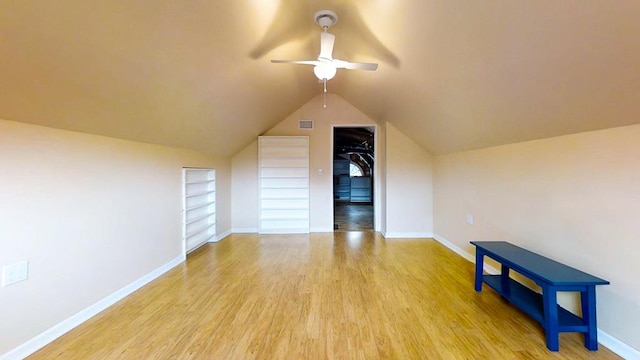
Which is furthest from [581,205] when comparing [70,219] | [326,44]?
[70,219]

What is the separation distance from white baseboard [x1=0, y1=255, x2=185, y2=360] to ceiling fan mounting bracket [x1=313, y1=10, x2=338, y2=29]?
3314mm

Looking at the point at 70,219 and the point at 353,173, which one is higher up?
the point at 353,173

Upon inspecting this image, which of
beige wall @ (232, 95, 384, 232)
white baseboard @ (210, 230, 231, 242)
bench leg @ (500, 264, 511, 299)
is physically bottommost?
white baseboard @ (210, 230, 231, 242)

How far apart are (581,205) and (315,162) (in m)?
4.24

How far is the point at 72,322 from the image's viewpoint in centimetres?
226

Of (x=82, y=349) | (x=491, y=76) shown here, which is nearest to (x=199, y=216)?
(x=82, y=349)

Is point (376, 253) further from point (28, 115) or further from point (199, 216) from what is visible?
point (28, 115)

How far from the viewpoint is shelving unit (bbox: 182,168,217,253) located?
4215 mm

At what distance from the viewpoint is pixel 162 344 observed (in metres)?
2.07

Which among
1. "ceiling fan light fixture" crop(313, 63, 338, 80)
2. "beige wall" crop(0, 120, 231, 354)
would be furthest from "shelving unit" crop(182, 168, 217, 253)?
"ceiling fan light fixture" crop(313, 63, 338, 80)

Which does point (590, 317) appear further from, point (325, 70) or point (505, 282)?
point (325, 70)

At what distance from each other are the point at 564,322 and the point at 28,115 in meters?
3.96

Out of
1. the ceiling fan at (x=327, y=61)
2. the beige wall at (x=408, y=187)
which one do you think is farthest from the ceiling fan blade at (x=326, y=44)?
the beige wall at (x=408, y=187)

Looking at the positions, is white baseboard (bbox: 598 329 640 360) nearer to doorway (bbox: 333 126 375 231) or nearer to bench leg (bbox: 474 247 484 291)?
bench leg (bbox: 474 247 484 291)
